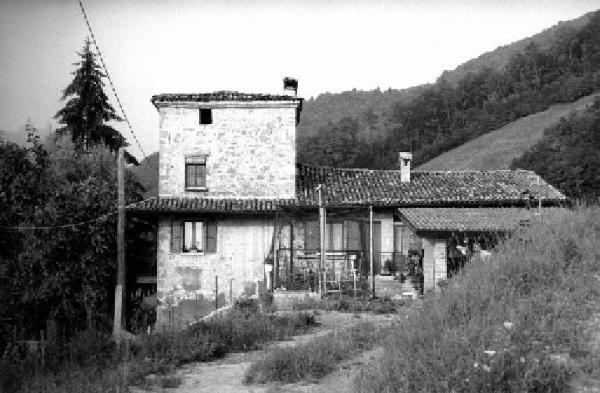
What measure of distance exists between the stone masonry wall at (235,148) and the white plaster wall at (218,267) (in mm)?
1666

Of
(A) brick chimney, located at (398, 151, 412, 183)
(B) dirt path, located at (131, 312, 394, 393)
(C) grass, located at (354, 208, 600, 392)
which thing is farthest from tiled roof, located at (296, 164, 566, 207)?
(C) grass, located at (354, 208, 600, 392)

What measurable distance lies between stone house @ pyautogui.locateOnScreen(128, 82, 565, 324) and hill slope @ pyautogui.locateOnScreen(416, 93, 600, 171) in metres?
28.2

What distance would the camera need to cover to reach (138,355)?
9.93 meters

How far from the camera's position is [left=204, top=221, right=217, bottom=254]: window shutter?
67.9ft

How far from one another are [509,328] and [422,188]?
1538 cm

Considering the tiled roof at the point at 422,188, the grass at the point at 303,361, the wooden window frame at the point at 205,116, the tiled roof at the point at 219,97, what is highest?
the tiled roof at the point at 219,97

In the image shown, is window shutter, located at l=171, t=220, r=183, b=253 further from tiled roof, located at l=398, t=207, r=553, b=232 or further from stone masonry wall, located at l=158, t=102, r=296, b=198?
tiled roof, located at l=398, t=207, r=553, b=232

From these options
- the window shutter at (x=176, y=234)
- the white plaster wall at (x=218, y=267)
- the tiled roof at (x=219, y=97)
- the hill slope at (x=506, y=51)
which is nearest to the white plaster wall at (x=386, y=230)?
the white plaster wall at (x=218, y=267)

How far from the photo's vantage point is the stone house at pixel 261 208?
20078 millimetres

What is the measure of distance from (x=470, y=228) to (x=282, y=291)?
6107 millimetres

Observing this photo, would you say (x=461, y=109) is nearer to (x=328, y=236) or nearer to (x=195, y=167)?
(x=328, y=236)

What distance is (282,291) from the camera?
17312mm

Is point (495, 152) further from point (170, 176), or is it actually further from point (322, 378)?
point (322, 378)

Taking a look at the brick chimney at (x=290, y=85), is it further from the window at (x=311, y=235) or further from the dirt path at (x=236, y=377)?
the dirt path at (x=236, y=377)
